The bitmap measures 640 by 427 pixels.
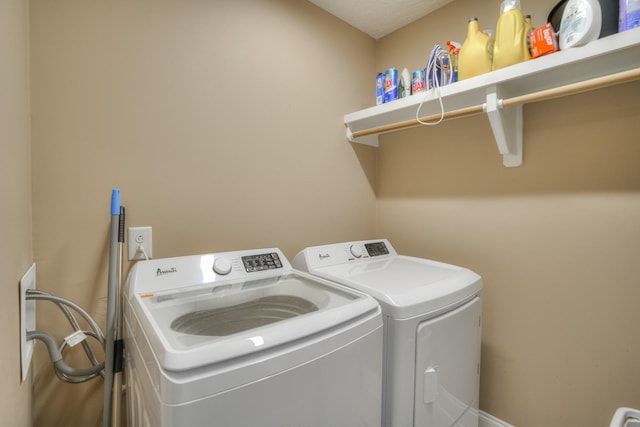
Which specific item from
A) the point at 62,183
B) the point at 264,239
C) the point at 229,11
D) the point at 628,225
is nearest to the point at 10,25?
the point at 62,183

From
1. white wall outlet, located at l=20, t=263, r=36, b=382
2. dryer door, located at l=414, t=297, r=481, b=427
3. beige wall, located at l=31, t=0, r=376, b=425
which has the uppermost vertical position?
beige wall, located at l=31, t=0, r=376, b=425

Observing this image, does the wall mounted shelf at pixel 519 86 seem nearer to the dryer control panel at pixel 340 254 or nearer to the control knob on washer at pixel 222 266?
the dryer control panel at pixel 340 254

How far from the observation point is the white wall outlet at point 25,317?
2.87 feet

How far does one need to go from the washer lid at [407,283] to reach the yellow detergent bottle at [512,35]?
0.97 m

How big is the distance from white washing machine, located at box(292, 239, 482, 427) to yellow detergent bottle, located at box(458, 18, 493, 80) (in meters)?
0.95

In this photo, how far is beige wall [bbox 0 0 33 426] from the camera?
2.34 ft

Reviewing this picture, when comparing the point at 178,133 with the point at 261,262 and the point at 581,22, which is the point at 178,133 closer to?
the point at 261,262

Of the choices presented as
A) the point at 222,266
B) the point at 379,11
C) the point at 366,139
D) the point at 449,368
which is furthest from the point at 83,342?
the point at 379,11

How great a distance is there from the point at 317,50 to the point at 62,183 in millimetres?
1520

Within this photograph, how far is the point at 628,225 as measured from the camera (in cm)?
124

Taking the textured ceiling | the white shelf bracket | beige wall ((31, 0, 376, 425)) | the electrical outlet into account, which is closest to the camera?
beige wall ((31, 0, 376, 425))

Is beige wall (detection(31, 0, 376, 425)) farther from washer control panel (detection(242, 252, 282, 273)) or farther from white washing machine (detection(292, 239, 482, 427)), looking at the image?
white washing machine (detection(292, 239, 482, 427))

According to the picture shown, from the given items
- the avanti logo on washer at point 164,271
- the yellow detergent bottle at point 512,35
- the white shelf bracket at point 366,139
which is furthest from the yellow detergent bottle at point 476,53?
the avanti logo on washer at point 164,271

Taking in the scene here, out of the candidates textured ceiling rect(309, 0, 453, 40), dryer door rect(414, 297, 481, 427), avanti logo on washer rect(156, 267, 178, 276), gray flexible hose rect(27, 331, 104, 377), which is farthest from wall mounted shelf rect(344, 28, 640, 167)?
gray flexible hose rect(27, 331, 104, 377)
